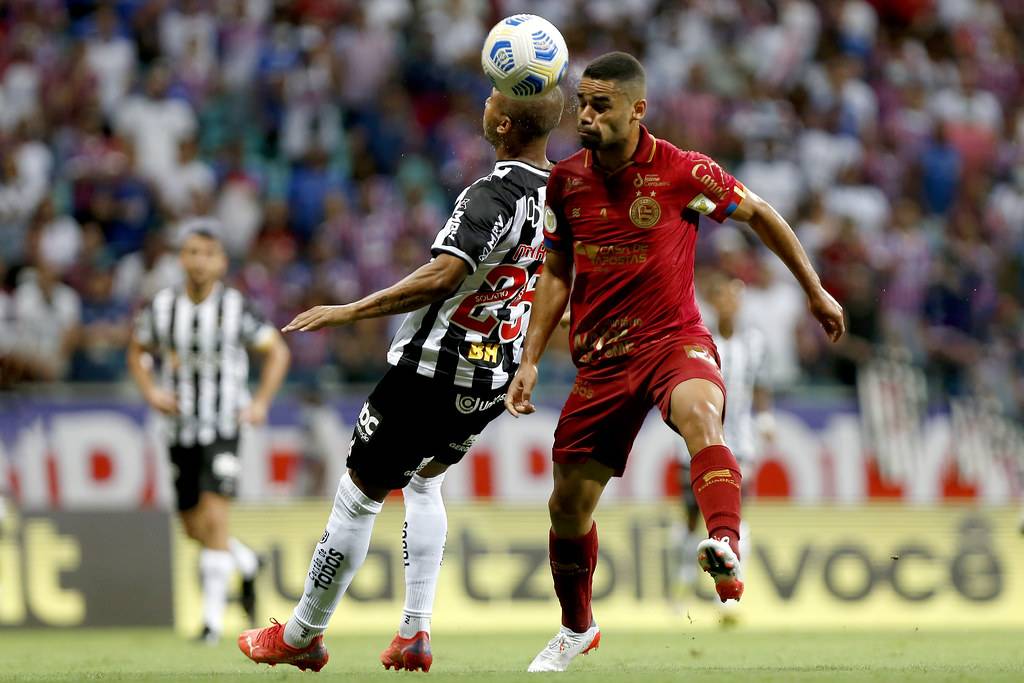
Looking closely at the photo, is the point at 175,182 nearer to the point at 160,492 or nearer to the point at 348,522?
the point at 160,492

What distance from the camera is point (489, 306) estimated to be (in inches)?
277

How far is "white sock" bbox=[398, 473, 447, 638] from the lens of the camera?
743cm

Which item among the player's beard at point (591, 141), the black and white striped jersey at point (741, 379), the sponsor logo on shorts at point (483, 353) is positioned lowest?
the black and white striped jersey at point (741, 379)

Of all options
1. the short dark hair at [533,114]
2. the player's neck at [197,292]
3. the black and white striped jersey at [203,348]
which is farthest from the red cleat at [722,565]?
the player's neck at [197,292]

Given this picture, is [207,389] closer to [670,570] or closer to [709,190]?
[670,570]

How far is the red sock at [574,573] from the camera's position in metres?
7.14

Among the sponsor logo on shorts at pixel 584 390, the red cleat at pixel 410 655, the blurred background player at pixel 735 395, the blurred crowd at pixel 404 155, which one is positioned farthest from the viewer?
the blurred crowd at pixel 404 155

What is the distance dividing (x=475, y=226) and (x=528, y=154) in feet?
1.85

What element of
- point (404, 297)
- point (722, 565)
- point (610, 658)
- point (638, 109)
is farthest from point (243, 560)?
point (722, 565)

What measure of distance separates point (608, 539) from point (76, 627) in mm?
4153

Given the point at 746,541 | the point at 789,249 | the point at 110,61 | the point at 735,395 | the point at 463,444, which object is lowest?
the point at 746,541

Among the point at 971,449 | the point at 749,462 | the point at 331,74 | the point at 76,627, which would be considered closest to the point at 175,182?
the point at 331,74

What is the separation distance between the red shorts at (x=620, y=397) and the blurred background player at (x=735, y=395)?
562 cm

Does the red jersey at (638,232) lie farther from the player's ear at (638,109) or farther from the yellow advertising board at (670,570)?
the yellow advertising board at (670,570)
